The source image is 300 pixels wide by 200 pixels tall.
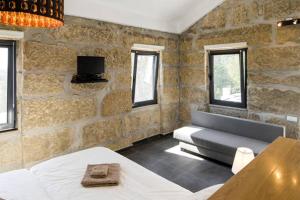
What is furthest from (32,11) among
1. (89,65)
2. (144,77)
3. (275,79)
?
(275,79)

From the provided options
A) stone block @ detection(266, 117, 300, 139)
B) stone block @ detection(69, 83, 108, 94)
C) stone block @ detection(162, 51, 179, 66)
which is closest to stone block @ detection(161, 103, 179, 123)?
stone block @ detection(162, 51, 179, 66)

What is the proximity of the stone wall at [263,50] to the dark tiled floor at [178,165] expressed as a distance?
1264 mm

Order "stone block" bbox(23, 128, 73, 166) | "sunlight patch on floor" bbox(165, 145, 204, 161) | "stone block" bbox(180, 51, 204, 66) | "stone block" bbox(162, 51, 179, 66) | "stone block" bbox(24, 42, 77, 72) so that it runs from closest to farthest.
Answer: "stone block" bbox(24, 42, 77, 72) → "stone block" bbox(23, 128, 73, 166) → "sunlight patch on floor" bbox(165, 145, 204, 161) → "stone block" bbox(180, 51, 204, 66) → "stone block" bbox(162, 51, 179, 66)

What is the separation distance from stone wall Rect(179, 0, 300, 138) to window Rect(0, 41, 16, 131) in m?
3.52

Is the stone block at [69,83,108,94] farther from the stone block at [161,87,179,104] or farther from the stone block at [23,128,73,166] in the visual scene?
the stone block at [161,87,179,104]

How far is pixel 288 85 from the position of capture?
3.59 meters

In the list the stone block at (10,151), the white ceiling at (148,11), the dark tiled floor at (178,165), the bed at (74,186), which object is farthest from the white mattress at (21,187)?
the white ceiling at (148,11)

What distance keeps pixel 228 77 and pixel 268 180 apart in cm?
367

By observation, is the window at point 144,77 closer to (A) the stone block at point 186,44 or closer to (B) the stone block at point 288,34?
(A) the stone block at point 186,44

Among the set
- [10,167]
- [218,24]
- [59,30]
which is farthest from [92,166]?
[218,24]

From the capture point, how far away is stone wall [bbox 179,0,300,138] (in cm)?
354

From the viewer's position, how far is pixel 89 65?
11.1 ft

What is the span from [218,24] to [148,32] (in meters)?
1.43

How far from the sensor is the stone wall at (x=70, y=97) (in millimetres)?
2926
